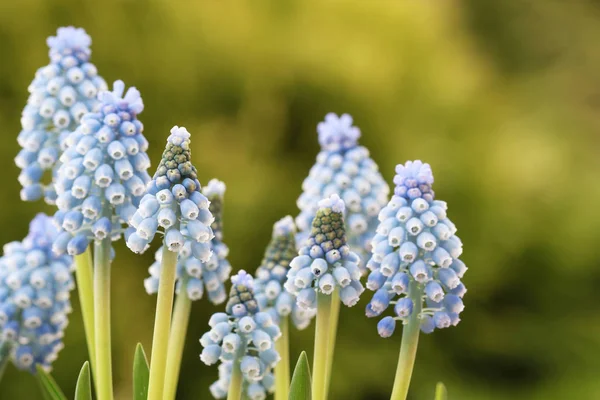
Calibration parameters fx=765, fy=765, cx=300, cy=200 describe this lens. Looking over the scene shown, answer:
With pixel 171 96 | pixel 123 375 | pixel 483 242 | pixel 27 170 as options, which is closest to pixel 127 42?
pixel 171 96

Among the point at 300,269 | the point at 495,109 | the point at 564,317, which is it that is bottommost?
the point at 300,269

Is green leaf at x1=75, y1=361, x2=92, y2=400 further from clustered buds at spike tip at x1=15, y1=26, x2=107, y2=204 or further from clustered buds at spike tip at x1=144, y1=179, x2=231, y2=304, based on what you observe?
clustered buds at spike tip at x1=15, y1=26, x2=107, y2=204

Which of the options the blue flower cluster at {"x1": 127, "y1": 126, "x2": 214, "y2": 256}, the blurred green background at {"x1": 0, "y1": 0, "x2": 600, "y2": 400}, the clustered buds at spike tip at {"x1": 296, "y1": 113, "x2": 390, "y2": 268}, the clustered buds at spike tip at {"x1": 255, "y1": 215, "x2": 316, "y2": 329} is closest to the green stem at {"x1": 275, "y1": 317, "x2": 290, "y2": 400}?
the clustered buds at spike tip at {"x1": 255, "y1": 215, "x2": 316, "y2": 329}

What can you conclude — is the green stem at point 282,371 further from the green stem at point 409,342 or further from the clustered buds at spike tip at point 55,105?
the clustered buds at spike tip at point 55,105

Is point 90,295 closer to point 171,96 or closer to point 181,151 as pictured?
point 181,151

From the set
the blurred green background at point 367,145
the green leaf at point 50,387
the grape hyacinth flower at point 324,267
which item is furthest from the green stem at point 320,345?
the blurred green background at point 367,145
